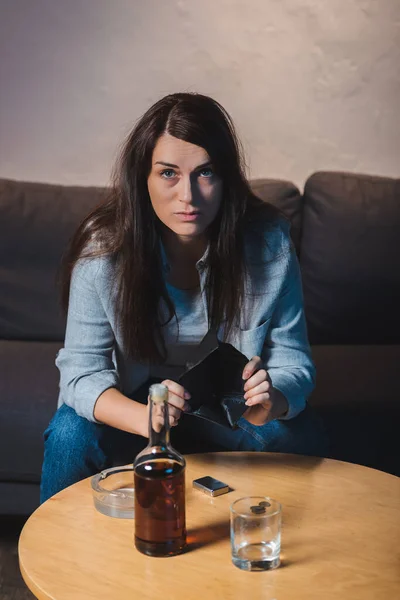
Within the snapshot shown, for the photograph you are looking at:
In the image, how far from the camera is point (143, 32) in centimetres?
254

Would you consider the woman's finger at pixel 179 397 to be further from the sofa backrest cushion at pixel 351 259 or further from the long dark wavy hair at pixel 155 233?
the sofa backrest cushion at pixel 351 259

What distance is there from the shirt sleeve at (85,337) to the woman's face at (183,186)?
0.18 meters

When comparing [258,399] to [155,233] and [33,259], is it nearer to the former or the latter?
[155,233]

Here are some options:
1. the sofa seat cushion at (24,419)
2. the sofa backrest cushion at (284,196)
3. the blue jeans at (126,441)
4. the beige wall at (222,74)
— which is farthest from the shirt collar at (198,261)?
the beige wall at (222,74)

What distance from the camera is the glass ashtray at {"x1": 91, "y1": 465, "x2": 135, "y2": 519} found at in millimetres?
1177

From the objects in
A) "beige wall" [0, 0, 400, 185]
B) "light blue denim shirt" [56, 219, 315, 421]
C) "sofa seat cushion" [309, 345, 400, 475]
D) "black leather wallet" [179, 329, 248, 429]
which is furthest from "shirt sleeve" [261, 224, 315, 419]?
"beige wall" [0, 0, 400, 185]

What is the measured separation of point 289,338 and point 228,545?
65 centimetres

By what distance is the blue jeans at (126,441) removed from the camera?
1494 mm

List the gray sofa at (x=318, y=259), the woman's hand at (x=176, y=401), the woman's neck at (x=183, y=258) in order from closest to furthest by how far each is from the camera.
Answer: the woman's hand at (x=176, y=401) → the woman's neck at (x=183, y=258) → the gray sofa at (x=318, y=259)

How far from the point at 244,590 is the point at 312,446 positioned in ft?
2.17

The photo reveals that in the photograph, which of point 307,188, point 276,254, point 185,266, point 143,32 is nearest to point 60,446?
point 185,266

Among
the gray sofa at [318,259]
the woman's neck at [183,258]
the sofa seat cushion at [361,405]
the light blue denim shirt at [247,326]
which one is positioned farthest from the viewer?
the gray sofa at [318,259]

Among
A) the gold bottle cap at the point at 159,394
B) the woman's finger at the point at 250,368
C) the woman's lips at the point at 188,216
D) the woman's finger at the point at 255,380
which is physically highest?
the woman's lips at the point at 188,216

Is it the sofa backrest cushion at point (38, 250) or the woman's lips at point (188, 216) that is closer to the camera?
the woman's lips at point (188, 216)
